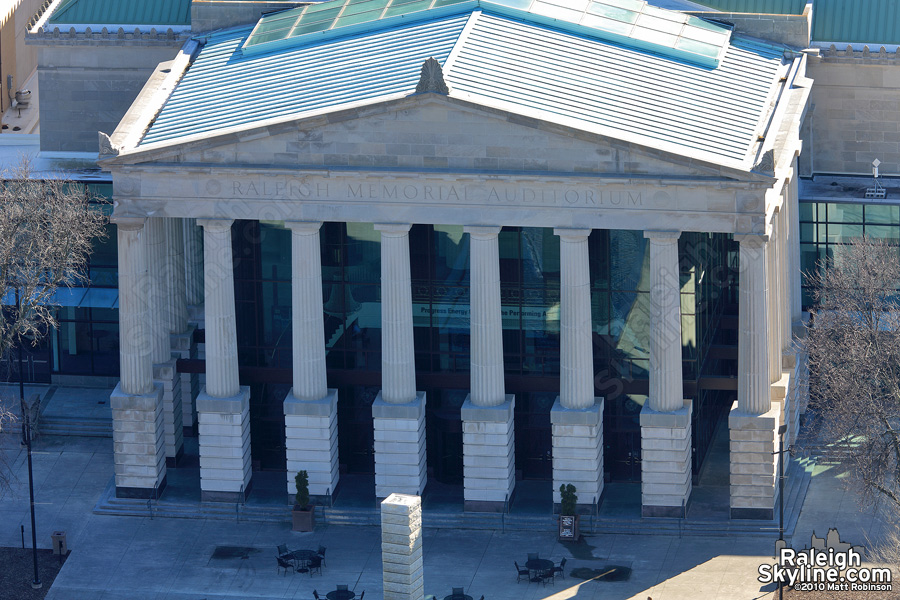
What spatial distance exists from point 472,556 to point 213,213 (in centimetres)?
2098

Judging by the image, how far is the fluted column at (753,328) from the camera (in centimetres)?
11212

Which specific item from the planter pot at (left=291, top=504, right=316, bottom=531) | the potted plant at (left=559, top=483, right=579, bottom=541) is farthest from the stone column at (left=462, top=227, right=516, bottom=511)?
the planter pot at (left=291, top=504, right=316, bottom=531)

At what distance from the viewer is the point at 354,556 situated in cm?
11444

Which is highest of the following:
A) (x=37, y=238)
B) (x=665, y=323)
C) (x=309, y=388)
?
(x=37, y=238)

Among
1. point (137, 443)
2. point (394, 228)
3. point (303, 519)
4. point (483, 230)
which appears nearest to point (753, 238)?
point (483, 230)

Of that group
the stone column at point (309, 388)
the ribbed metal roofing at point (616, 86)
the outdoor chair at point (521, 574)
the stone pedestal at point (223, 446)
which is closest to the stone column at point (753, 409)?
the ribbed metal roofing at point (616, 86)

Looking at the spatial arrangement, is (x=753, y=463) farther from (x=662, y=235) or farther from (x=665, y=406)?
(x=662, y=235)

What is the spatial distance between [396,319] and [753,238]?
708 inches

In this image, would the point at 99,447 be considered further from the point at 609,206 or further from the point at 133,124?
the point at 609,206

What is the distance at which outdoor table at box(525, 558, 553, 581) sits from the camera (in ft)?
363

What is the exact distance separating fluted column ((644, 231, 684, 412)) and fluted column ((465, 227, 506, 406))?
24.6 feet

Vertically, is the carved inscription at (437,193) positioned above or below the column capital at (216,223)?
above

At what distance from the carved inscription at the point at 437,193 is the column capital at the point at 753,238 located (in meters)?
4.92

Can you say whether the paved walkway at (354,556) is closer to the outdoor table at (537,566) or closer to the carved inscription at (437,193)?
the outdoor table at (537,566)
